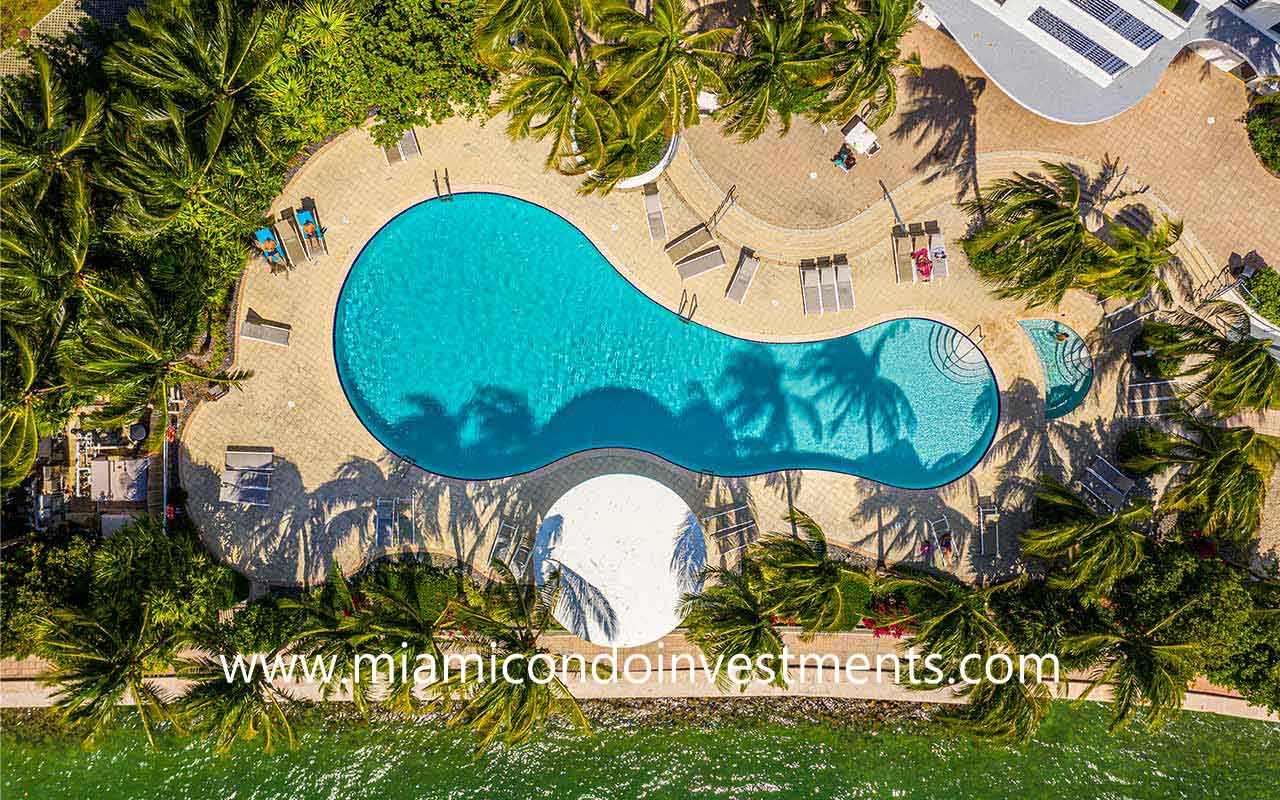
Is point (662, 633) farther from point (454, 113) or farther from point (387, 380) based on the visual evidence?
point (454, 113)

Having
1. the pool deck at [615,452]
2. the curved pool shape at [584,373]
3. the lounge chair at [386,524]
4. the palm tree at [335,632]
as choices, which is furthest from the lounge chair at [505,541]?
the palm tree at [335,632]

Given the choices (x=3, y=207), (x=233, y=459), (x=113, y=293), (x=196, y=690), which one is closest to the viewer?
(x=3, y=207)

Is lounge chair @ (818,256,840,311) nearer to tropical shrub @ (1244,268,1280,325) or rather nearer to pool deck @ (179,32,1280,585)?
pool deck @ (179,32,1280,585)

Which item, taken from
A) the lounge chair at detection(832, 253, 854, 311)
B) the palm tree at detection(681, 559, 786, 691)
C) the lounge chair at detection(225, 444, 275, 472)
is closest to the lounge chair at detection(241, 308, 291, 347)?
the lounge chair at detection(225, 444, 275, 472)

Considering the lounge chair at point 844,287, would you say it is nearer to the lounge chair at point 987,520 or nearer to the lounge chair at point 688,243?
the lounge chair at point 688,243

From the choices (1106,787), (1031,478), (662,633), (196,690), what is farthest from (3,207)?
(1106,787)

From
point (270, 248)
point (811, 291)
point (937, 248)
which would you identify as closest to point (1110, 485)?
point (937, 248)

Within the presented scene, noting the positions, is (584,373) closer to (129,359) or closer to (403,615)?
(403,615)
